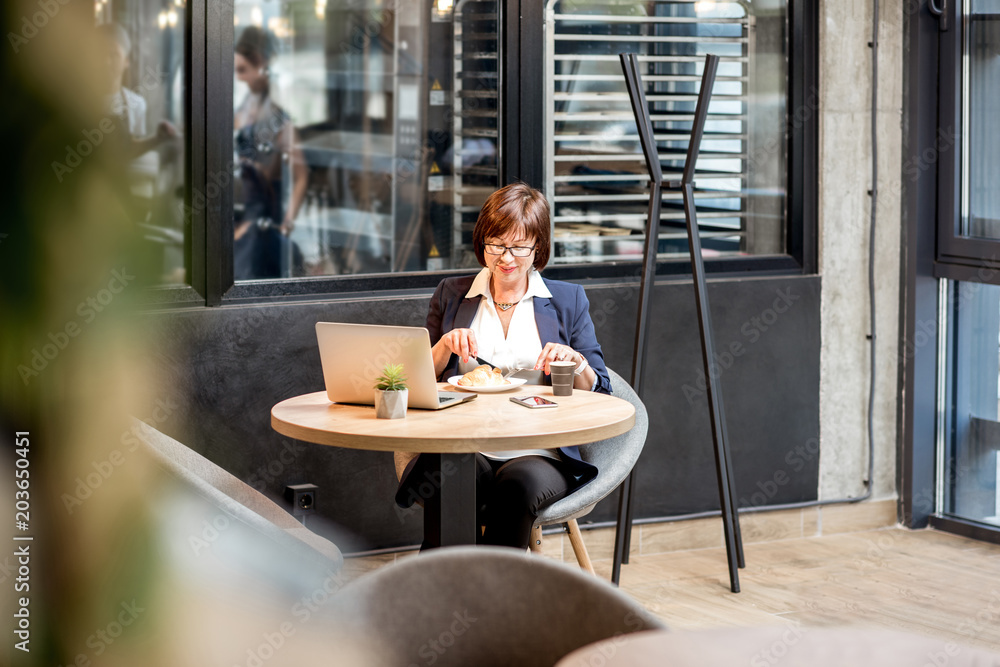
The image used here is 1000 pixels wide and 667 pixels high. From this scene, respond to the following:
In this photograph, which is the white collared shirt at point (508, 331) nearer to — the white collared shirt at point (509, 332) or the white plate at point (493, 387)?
the white collared shirt at point (509, 332)

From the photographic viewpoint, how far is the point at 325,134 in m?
7.11

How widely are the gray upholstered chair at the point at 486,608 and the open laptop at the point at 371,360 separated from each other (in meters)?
1.06

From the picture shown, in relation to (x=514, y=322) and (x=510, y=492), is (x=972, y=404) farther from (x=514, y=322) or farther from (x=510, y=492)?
(x=510, y=492)

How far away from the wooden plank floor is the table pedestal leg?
992 millimetres

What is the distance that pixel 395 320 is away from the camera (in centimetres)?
348

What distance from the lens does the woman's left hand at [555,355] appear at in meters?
2.77

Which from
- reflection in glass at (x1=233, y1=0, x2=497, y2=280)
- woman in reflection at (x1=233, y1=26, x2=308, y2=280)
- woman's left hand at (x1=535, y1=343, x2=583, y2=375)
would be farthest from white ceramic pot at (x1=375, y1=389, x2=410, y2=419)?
woman in reflection at (x1=233, y1=26, x2=308, y2=280)

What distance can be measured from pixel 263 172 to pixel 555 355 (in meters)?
4.38

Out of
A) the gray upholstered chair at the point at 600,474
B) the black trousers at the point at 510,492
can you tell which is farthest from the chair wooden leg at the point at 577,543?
the black trousers at the point at 510,492

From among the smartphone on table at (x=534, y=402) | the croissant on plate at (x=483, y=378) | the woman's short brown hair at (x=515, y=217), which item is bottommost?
the smartphone on table at (x=534, y=402)

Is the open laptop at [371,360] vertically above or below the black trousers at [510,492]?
above

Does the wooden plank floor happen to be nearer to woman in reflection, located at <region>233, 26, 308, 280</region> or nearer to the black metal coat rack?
the black metal coat rack

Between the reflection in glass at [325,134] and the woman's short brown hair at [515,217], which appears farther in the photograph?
the reflection in glass at [325,134]

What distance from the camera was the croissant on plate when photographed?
8.88 ft
